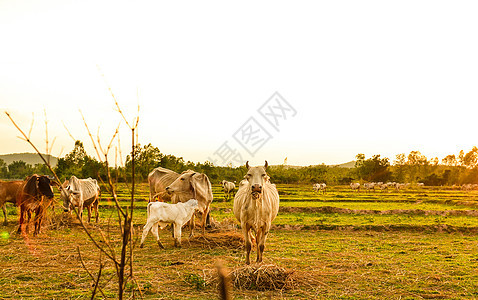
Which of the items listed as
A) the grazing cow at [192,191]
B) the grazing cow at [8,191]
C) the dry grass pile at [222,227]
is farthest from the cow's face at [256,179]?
the grazing cow at [8,191]

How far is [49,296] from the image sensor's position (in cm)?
670

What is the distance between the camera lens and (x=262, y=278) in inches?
298

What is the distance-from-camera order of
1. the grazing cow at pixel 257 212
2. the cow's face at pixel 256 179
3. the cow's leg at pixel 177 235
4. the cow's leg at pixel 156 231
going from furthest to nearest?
the cow's leg at pixel 177 235
the cow's leg at pixel 156 231
the grazing cow at pixel 257 212
the cow's face at pixel 256 179

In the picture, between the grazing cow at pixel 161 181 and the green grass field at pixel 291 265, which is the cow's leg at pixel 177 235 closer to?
the green grass field at pixel 291 265

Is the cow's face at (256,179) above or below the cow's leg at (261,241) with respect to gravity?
above

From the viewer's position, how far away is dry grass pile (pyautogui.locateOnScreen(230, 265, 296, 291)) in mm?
7480

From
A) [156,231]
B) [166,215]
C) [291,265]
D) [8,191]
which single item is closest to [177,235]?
[156,231]

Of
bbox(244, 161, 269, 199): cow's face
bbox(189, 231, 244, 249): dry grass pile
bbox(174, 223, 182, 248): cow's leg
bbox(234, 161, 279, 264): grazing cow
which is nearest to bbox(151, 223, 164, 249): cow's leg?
bbox(174, 223, 182, 248): cow's leg

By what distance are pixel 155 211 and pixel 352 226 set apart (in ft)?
33.2

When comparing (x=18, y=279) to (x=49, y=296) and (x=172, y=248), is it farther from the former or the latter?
(x=172, y=248)

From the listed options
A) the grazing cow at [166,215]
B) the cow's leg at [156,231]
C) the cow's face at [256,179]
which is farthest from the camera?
the cow's leg at [156,231]

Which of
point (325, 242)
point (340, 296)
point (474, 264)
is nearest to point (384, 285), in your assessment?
point (340, 296)

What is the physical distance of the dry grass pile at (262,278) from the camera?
7480 millimetres

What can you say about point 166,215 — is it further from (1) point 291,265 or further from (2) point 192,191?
(1) point 291,265
